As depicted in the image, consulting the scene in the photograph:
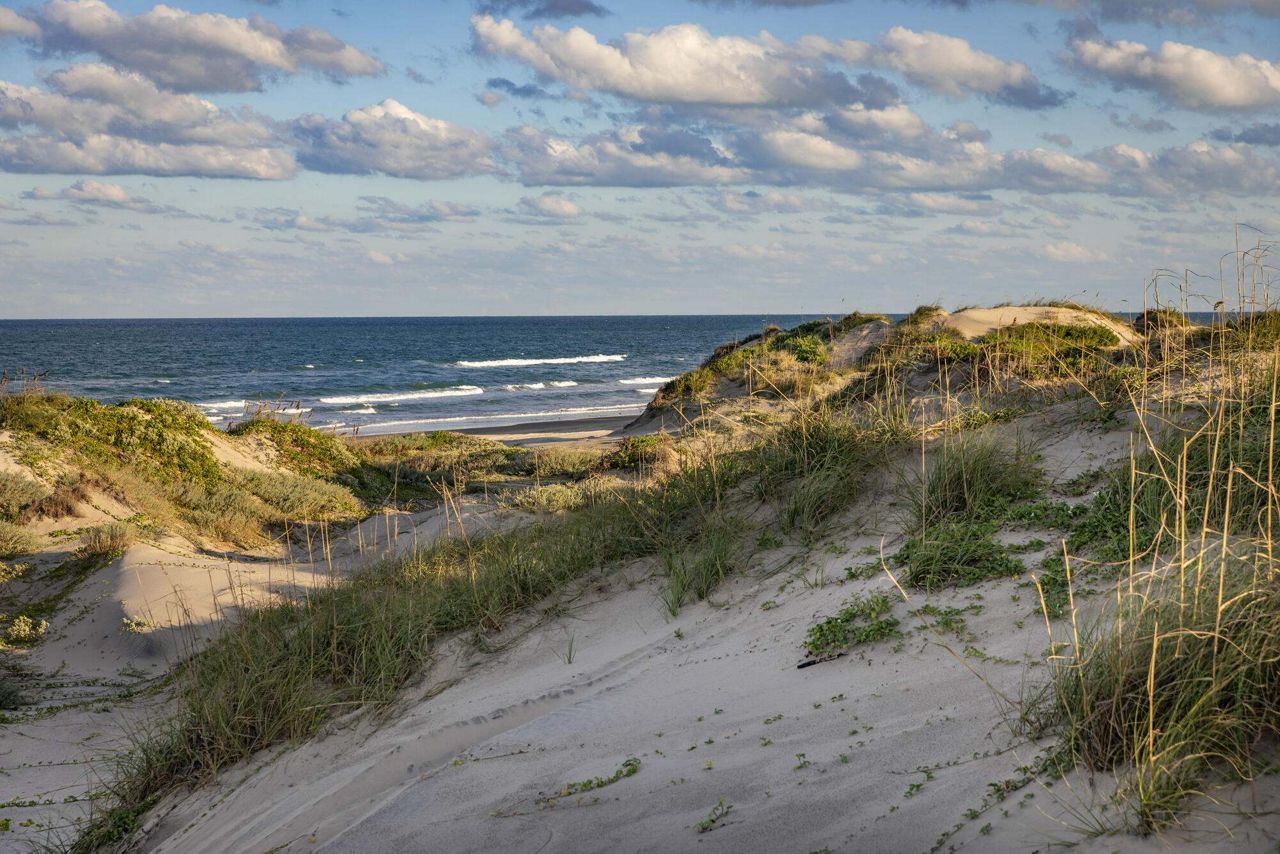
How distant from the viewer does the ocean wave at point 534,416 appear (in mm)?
35197

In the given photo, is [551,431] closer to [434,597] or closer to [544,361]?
[434,597]

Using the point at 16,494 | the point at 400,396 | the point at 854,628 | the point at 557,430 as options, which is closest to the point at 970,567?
the point at 854,628

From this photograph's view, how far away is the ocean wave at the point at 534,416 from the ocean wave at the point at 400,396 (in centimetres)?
646

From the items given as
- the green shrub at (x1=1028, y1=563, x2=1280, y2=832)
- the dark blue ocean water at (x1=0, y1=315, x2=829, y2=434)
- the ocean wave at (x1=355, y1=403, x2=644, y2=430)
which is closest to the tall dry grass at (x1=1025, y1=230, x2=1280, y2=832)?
the green shrub at (x1=1028, y1=563, x2=1280, y2=832)

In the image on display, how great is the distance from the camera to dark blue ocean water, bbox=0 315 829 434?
38.8 metres

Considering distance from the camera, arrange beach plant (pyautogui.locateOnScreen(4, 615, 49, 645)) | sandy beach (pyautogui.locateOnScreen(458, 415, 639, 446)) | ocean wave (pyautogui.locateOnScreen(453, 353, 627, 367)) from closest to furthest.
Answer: beach plant (pyautogui.locateOnScreen(4, 615, 49, 645)), sandy beach (pyautogui.locateOnScreen(458, 415, 639, 446)), ocean wave (pyautogui.locateOnScreen(453, 353, 627, 367))

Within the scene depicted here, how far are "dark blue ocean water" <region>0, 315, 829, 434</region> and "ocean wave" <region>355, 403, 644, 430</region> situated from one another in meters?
0.05

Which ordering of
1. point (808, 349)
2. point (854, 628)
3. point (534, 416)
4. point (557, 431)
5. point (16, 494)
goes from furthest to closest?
1. point (534, 416)
2. point (557, 431)
3. point (808, 349)
4. point (16, 494)
5. point (854, 628)

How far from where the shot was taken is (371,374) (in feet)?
185

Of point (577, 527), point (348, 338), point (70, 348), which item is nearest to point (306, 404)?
point (577, 527)

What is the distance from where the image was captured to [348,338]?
104 metres

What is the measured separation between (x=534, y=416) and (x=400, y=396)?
36.4 ft

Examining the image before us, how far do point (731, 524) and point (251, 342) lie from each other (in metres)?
94.4

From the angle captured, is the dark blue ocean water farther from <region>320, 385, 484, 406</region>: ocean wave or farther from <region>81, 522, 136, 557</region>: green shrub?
<region>81, 522, 136, 557</region>: green shrub
